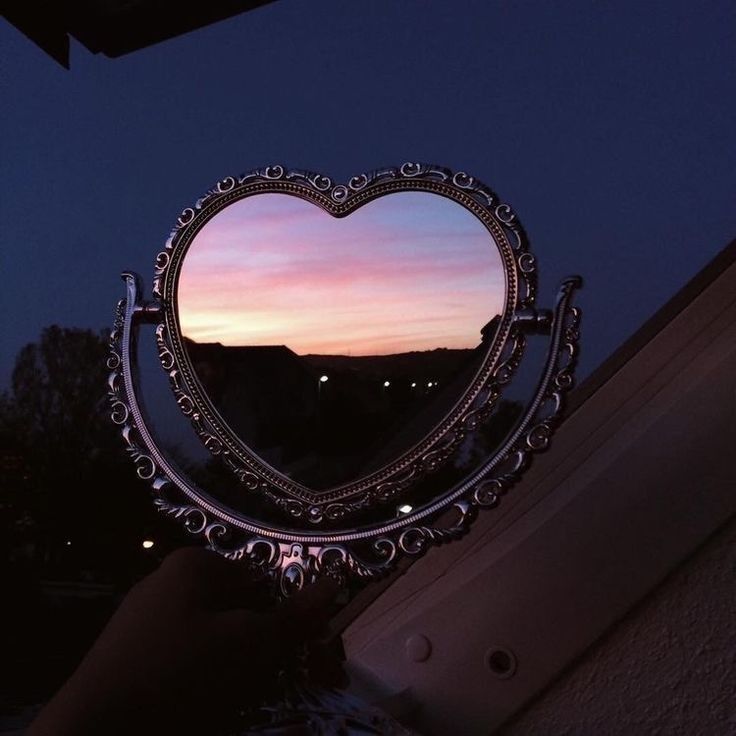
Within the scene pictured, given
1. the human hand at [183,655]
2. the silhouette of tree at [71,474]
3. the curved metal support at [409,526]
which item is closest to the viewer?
the human hand at [183,655]

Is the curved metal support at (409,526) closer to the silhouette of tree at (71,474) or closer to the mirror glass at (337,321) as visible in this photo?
the mirror glass at (337,321)

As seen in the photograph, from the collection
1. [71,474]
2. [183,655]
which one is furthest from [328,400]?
[71,474]

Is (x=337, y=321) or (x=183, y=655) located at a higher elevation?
(x=337, y=321)

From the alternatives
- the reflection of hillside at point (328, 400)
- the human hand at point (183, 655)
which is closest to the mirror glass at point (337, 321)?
the reflection of hillside at point (328, 400)

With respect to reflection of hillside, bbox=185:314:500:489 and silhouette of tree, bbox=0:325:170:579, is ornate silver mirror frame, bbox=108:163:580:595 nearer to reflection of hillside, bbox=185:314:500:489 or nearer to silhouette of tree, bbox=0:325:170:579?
reflection of hillside, bbox=185:314:500:489

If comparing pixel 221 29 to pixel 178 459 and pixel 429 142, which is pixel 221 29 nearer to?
pixel 429 142

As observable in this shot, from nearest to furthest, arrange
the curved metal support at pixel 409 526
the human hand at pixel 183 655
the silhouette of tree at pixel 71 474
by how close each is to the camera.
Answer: the human hand at pixel 183 655 < the curved metal support at pixel 409 526 < the silhouette of tree at pixel 71 474

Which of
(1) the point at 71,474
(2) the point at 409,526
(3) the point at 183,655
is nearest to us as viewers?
(3) the point at 183,655

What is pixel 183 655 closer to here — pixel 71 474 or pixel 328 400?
pixel 328 400
